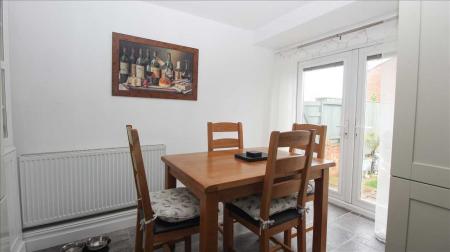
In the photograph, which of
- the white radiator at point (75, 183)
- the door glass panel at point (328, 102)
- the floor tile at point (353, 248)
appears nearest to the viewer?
the white radiator at point (75, 183)

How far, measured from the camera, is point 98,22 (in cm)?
218

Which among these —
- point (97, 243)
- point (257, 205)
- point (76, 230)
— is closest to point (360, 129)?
point (257, 205)

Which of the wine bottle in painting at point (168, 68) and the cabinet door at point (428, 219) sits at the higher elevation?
the wine bottle in painting at point (168, 68)

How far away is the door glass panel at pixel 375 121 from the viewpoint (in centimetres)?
219

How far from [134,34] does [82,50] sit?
527 millimetres

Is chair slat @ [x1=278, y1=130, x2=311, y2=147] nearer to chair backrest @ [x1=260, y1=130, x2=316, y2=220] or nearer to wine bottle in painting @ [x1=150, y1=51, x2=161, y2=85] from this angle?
chair backrest @ [x1=260, y1=130, x2=316, y2=220]

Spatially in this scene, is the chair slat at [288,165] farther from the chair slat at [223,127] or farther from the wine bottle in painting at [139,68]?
the wine bottle in painting at [139,68]

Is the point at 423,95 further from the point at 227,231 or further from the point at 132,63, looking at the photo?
the point at 132,63

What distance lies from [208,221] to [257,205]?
15.8 inches

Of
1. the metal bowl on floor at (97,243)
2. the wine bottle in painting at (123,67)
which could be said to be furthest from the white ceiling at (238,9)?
the metal bowl on floor at (97,243)

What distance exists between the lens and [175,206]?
4.66 ft

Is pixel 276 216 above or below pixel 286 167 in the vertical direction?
below

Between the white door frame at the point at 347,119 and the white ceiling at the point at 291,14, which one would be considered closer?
the white ceiling at the point at 291,14

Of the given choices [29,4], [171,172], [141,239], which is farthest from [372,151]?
[29,4]
